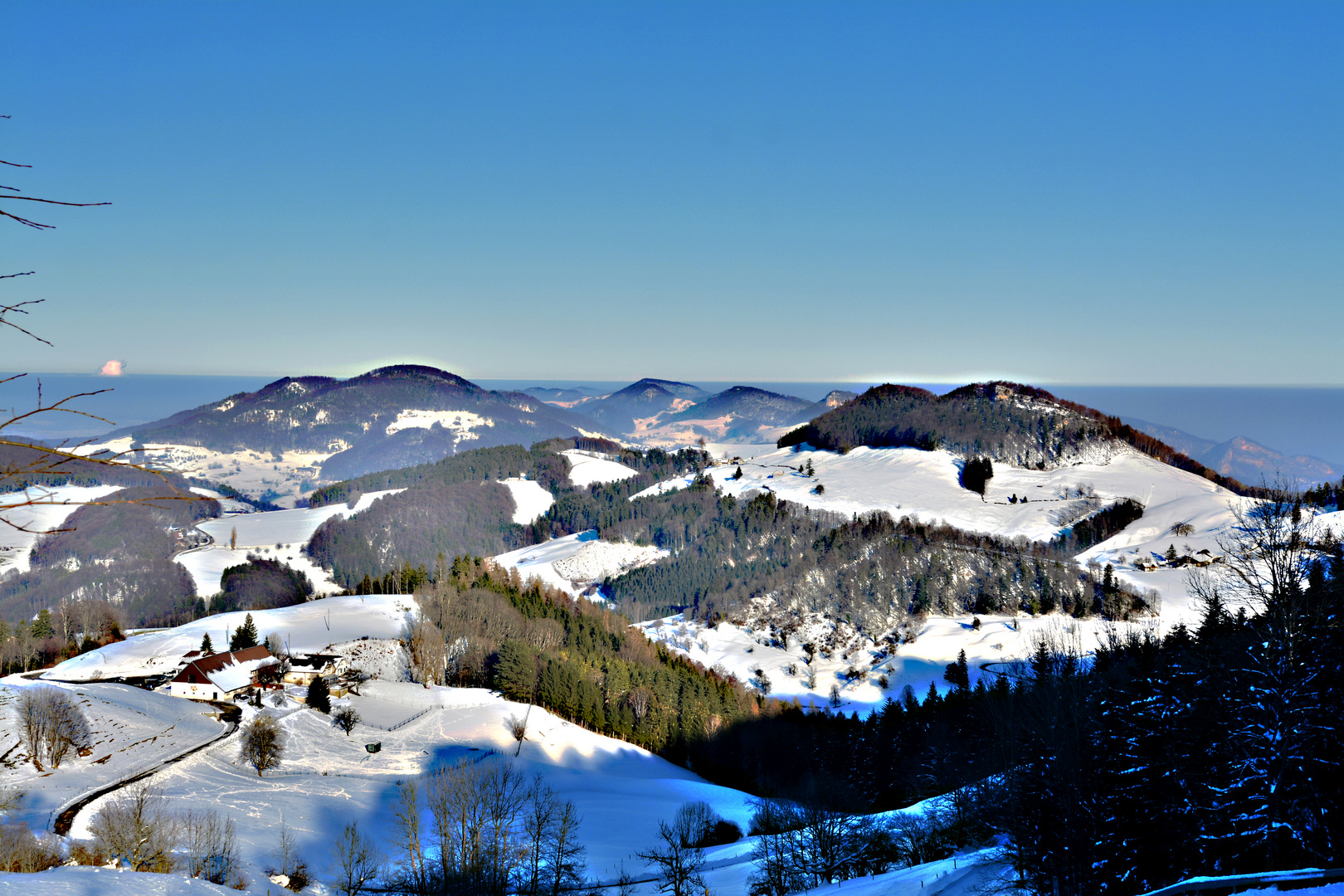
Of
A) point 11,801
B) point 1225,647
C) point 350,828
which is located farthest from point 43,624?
point 1225,647

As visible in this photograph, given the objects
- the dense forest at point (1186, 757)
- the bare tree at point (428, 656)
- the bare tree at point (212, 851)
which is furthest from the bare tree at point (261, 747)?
the dense forest at point (1186, 757)

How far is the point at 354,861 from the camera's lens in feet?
91.1

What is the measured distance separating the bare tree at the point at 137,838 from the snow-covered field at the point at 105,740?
254 inches

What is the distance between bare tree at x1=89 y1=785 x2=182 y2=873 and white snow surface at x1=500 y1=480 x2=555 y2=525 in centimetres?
15578

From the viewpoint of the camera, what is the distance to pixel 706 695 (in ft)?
199

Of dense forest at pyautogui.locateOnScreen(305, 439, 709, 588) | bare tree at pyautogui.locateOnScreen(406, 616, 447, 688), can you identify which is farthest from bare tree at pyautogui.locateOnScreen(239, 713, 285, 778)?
dense forest at pyautogui.locateOnScreen(305, 439, 709, 588)

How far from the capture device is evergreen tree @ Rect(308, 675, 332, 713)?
5316cm

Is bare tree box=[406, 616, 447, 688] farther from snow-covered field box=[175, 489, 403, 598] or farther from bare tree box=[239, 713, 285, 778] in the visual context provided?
snow-covered field box=[175, 489, 403, 598]

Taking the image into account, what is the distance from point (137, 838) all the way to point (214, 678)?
37.0 metres

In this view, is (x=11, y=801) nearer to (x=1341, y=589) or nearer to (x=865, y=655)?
(x=1341, y=589)

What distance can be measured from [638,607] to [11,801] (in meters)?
94.5

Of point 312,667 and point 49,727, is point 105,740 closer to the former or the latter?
point 49,727

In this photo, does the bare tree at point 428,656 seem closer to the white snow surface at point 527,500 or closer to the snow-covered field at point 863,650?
the snow-covered field at point 863,650

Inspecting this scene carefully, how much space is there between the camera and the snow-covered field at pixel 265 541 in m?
137
